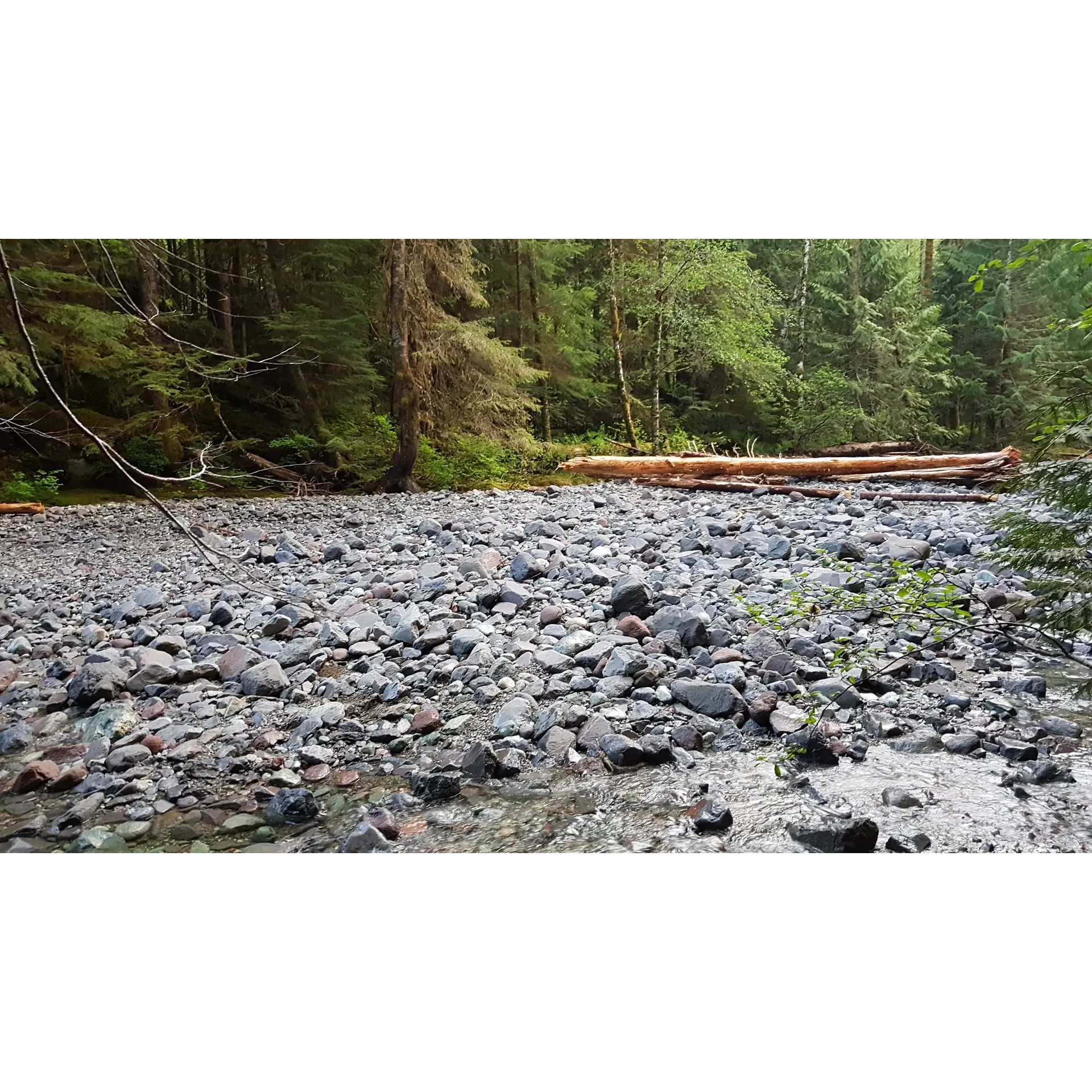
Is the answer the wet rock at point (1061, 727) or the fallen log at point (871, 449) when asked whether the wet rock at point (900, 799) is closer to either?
the wet rock at point (1061, 727)

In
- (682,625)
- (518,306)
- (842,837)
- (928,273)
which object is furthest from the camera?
(518,306)

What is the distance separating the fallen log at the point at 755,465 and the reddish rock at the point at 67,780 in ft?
7.21

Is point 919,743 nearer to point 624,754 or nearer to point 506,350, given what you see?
point 624,754

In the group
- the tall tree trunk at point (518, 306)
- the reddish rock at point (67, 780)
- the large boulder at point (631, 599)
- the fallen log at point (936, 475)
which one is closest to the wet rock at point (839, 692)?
the large boulder at point (631, 599)

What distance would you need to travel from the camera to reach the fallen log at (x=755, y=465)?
3297mm

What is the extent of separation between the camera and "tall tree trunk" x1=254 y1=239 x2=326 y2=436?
3.08 metres

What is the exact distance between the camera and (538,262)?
10.9 ft

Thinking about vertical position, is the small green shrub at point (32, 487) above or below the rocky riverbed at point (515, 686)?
above

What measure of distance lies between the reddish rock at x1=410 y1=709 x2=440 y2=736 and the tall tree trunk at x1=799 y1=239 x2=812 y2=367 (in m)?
2.08

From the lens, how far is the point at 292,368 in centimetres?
316

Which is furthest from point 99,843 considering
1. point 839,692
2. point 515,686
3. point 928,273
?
point 928,273

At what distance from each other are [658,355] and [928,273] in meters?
1.12
